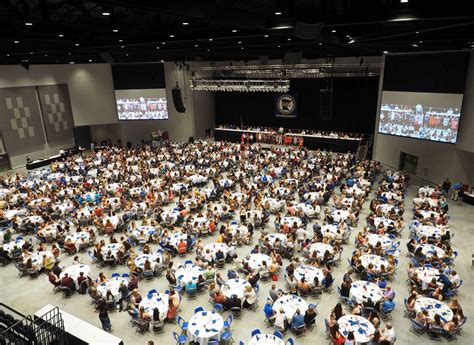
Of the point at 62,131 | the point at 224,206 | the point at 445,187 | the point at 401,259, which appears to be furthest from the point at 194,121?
the point at 401,259

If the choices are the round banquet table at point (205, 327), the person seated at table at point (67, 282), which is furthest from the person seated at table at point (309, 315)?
the person seated at table at point (67, 282)

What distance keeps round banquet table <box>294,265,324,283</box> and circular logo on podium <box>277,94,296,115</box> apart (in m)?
26.0

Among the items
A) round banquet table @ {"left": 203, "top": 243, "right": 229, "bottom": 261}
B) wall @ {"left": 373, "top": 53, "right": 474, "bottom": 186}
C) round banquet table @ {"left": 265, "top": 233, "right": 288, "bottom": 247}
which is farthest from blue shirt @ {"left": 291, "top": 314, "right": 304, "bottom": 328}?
wall @ {"left": 373, "top": 53, "right": 474, "bottom": 186}

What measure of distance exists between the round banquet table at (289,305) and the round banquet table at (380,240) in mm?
5136

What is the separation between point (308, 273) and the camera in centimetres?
1251

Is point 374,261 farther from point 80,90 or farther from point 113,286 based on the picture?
point 80,90

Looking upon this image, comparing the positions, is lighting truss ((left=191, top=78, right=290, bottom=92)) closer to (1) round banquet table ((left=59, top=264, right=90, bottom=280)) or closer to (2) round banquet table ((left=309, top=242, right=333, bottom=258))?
(2) round banquet table ((left=309, top=242, right=333, bottom=258))

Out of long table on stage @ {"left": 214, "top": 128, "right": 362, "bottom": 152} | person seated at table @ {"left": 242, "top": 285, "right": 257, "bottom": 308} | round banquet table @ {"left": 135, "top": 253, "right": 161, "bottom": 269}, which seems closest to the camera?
person seated at table @ {"left": 242, "top": 285, "right": 257, "bottom": 308}

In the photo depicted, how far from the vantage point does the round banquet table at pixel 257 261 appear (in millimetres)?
13062

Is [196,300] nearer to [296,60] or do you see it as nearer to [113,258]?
[113,258]

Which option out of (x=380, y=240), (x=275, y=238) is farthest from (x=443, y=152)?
(x=275, y=238)

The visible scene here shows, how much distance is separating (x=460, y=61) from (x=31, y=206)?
25.5 metres

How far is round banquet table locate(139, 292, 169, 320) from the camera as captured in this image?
420 inches

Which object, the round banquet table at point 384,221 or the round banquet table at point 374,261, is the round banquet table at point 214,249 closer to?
the round banquet table at point 374,261
